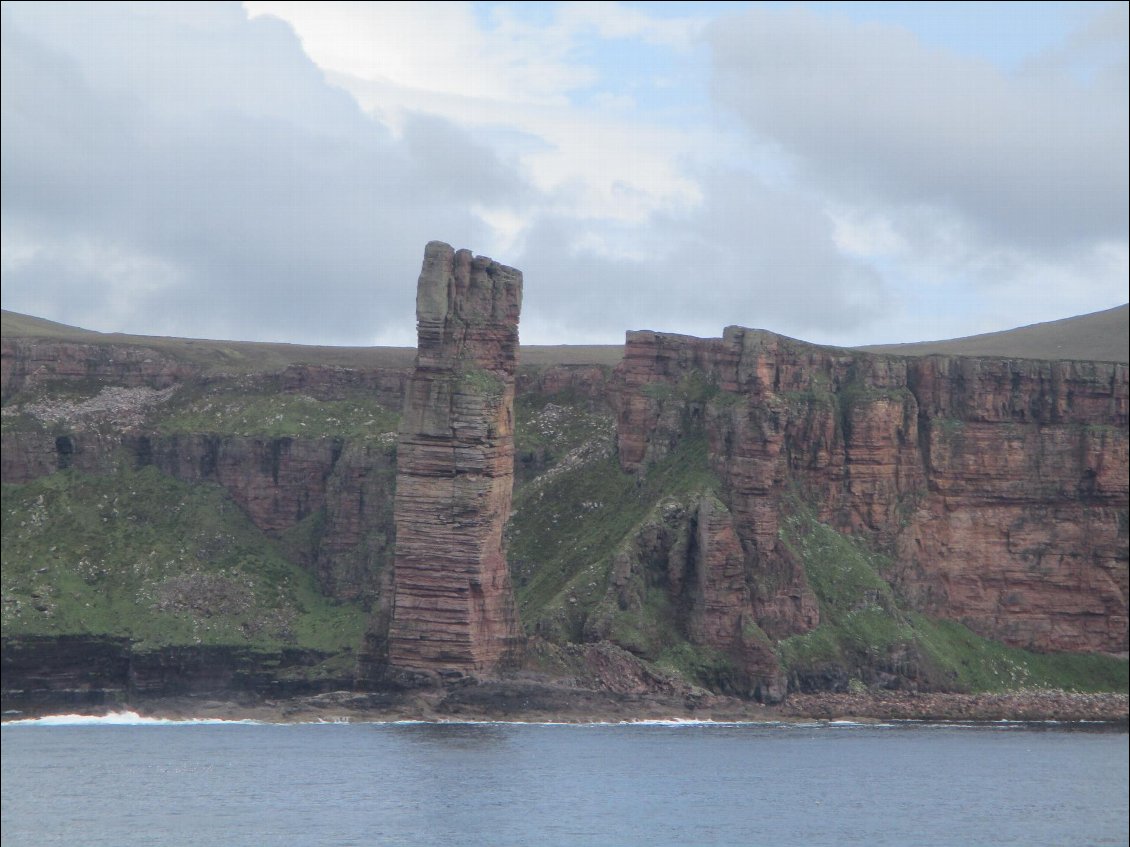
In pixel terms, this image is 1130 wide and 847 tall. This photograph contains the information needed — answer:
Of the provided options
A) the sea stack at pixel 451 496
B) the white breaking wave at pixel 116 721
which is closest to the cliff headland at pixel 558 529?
the sea stack at pixel 451 496

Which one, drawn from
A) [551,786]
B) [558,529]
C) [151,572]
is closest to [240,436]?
[151,572]

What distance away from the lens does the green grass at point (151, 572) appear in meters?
158

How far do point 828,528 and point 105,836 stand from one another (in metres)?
83.9

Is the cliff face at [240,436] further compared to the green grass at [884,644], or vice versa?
the cliff face at [240,436]

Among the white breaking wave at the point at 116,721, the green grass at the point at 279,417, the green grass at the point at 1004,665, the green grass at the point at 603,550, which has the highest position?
the green grass at the point at 279,417

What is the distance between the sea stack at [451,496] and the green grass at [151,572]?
2987 centimetres

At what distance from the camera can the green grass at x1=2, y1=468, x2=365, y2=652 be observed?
15825 centimetres

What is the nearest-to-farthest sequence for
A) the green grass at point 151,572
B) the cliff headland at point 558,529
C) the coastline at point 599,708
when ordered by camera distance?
the coastline at point 599,708 → the cliff headland at point 558,529 → the green grass at point 151,572

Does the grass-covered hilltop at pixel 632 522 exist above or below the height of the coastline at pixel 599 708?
above

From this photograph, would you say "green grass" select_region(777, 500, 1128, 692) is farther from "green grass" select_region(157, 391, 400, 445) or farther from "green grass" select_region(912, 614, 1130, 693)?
"green grass" select_region(157, 391, 400, 445)

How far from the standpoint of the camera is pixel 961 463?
16262 centimetres

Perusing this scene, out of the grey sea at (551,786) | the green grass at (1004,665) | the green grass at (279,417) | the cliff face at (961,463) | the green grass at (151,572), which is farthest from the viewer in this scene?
the green grass at (279,417)

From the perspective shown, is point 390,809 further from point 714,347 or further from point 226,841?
point 714,347

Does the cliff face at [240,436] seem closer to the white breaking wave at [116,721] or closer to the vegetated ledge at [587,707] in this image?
the vegetated ledge at [587,707]
